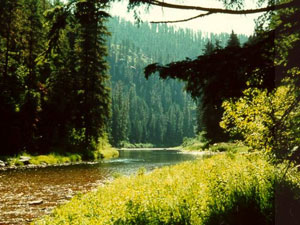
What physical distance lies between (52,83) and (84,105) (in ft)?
14.1

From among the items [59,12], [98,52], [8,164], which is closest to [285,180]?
[59,12]

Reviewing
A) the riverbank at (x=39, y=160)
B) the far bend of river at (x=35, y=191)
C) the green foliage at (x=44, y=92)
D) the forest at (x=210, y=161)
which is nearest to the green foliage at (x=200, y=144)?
the green foliage at (x=44, y=92)

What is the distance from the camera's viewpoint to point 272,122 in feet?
34.3

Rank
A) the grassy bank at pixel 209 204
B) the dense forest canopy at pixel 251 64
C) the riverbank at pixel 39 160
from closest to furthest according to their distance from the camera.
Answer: the dense forest canopy at pixel 251 64 < the grassy bank at pixel 209 204 < the riverbank at pixel 39 160

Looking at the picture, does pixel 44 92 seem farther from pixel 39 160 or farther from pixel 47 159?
pixel 39 160

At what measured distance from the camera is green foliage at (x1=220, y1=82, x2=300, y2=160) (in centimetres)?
759

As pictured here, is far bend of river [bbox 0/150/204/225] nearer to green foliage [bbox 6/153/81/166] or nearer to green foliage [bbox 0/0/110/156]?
green foliage [bbox 6/153/81/166]

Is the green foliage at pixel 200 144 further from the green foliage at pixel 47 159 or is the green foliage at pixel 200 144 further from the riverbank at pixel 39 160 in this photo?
the green foliage at pixel 47 159

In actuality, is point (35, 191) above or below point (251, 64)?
below

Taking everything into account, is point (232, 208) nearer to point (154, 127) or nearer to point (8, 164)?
point (8, 164)

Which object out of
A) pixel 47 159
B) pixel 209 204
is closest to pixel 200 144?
pixel 47 159

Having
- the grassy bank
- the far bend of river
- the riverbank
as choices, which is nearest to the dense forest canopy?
the grassy bank

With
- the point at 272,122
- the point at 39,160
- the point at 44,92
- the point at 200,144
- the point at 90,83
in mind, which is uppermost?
the point at 90,83

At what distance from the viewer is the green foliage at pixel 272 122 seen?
759 centimetres
